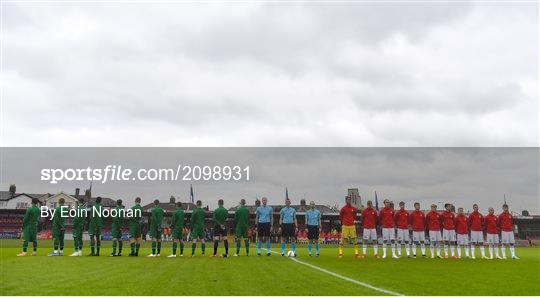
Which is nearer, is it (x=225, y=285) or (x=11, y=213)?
(x=225, y=285)

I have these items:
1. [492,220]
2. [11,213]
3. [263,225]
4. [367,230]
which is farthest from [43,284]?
[11,213]

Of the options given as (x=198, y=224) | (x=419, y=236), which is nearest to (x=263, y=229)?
(x=198, y=224)

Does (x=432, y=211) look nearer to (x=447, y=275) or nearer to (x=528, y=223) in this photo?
(x=447, y=275)

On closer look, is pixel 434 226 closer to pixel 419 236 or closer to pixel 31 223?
pixel 419 236

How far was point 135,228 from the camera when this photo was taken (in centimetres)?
2114

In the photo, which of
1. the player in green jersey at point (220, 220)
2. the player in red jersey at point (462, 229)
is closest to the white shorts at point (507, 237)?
the player in red jersey at point (462, 229)

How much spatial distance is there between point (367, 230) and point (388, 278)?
10229mm

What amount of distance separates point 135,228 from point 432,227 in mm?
13631

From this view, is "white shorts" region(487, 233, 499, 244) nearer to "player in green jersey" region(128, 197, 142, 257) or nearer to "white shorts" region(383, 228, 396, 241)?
"white shorts" region(383, 228, 396, 241)

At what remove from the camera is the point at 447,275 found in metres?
12.2

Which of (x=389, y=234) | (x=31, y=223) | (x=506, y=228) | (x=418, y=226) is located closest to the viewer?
(x=31, y=223)

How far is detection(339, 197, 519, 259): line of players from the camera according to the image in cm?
2128

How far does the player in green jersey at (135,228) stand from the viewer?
68.8 ft

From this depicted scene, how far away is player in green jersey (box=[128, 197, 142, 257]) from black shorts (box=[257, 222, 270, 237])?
5186 mm
